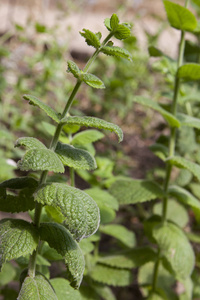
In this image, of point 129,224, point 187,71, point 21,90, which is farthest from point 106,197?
point 21,90

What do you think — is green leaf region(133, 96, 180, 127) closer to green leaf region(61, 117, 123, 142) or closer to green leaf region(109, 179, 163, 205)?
green leaf region(109, 179, 163, 205)

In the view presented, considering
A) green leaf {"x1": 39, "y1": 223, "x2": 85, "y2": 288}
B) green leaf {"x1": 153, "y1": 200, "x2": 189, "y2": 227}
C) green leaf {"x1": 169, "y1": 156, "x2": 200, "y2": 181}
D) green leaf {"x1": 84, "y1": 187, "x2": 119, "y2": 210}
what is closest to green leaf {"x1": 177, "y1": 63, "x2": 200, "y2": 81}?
green leaf {"x1": 169, "y1": 156, "x2": 200, "y2": 181}

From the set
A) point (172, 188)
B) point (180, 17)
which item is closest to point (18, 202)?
point (172, 188)

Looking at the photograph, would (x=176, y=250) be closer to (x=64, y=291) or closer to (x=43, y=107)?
(x=64, y=291)

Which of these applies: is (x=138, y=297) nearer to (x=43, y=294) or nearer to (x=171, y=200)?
(x=171, y=200)

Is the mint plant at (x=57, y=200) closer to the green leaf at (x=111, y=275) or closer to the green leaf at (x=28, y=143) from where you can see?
Result: the green leaf at (x=28, y=143)
